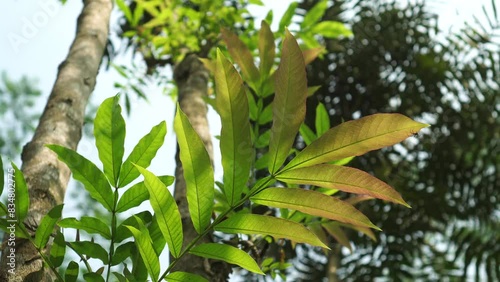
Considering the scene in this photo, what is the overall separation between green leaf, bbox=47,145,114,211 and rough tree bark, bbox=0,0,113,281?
0.11 metres

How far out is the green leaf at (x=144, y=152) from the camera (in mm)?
663

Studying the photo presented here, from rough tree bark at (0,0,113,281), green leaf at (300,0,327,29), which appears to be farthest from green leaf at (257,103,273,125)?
green leaf at (300,0,327,29)

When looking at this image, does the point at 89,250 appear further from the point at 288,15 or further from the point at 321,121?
the point at 288,15

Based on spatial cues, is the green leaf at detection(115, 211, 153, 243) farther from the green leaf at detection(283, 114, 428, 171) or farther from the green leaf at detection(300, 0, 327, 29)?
the green leaf at detection(300, 0, 327, 29)

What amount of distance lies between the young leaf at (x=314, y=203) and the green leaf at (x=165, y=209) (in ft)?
0.37

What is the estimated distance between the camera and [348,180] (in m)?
0.59

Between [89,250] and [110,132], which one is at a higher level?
[110,132]

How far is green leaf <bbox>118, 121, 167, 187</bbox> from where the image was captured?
0.66 meters

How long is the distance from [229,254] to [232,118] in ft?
0.56

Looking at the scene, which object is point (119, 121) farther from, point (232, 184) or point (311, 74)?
point (311, 74)

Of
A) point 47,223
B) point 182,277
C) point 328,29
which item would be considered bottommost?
point 328,29

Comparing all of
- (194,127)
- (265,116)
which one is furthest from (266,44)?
(194,127)

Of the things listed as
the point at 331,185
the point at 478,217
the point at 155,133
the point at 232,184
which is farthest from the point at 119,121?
the point at 478,217

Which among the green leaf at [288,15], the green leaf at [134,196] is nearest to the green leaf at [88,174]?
the green leaf at [134,196]
